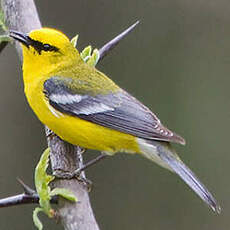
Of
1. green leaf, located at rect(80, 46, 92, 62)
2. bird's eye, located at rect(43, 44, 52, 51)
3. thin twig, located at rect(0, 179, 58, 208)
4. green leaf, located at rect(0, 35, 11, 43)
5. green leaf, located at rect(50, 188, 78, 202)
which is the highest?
green leaf, located at rect(0, 35, 11, 43)

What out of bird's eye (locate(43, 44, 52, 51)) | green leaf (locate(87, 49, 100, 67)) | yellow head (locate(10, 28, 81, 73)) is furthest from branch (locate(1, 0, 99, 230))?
green leaf (locate(87, 49, 100, 67))

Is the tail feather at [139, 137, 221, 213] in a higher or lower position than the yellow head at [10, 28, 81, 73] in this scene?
lower

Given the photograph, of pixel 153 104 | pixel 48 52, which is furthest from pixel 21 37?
pixel 153 104

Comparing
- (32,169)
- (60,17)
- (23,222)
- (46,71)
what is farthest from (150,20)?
(46,71)

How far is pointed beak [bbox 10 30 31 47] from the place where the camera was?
4.82 meters

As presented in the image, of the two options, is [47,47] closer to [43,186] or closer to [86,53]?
[86,53]

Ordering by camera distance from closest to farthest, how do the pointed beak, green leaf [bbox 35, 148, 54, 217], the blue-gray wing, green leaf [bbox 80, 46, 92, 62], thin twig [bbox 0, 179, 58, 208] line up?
thin twig [bbox 0, 179, 58, 208] → green leaf [bbox 35, 148, 54, 217] → the pointed beak → the blue-gray wing → green leaf [bbox 80, 46, 92, 62]

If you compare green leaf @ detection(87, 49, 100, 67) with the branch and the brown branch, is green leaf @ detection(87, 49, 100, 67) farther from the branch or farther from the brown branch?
the branch

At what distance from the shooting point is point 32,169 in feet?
29.3

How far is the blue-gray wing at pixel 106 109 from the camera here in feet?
16.7

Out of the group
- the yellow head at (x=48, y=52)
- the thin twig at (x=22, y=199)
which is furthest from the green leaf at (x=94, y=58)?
the thin twig at (x=22, y=199)

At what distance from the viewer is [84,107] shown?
17.0 ft

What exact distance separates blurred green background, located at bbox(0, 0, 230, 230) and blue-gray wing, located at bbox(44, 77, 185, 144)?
11.9ft

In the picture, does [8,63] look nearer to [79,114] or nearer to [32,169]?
[32,169]
